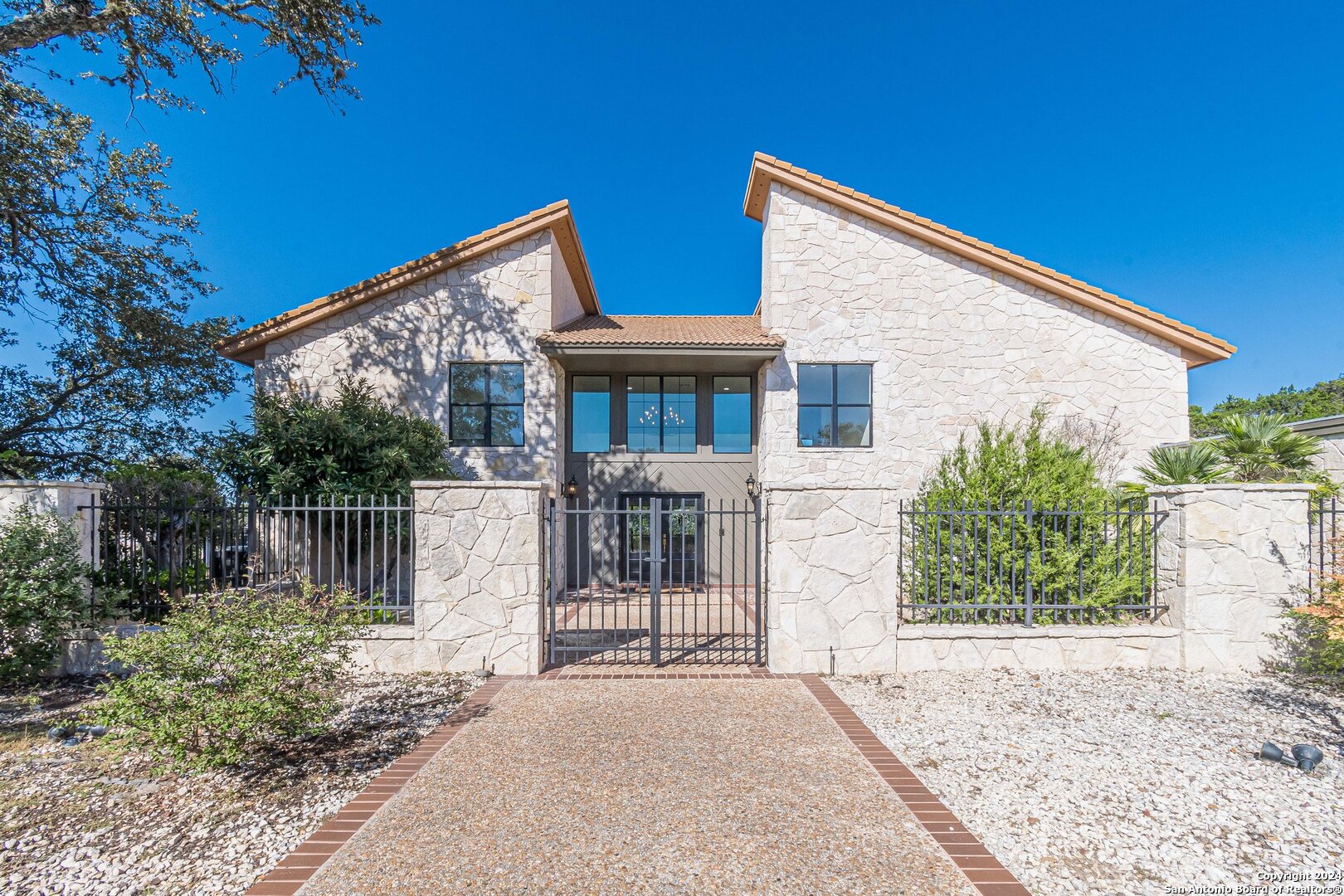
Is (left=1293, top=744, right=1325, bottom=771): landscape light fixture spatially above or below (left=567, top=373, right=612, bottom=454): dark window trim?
below

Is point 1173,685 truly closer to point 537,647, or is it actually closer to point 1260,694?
point 1260,694

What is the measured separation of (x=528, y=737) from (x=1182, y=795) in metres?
4.98

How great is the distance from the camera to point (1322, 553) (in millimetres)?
6898

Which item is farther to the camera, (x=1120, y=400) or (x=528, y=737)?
(x=1120, y=400)

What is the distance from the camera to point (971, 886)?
3107mm

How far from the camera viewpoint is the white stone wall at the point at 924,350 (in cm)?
1174

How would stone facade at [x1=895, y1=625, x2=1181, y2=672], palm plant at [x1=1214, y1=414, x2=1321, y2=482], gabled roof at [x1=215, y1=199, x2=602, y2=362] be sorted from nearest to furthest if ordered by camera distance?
1. stone facade at [x1=895, y1=625, x2=1181, y2=672]
2. palm plant at [x1=1214, y1=414, x2=1321, y2=482]
3. gabled roof at [x1=215, y1=199, x2=602, y2=362]

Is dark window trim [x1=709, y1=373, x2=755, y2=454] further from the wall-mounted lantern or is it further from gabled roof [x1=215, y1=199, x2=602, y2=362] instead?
gabled roof [x1=215, y1=199, x2=602, y2=362]

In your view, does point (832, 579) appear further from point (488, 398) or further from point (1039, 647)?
point (488, 398)

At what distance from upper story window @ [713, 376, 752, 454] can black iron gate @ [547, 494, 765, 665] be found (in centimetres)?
137

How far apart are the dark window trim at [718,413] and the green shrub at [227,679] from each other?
9.62 metres

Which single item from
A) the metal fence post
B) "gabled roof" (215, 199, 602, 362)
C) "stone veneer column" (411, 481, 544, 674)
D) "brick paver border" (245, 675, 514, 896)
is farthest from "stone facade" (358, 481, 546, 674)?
"gabled roof" (215, 199, 602, 362)

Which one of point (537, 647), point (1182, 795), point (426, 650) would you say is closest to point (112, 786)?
point (426, 650)

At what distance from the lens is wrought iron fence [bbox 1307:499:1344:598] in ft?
20.8
